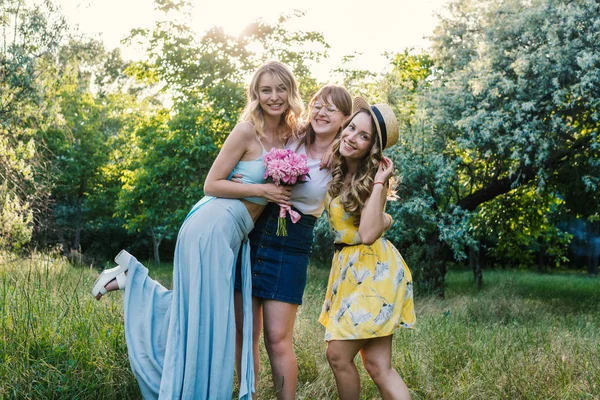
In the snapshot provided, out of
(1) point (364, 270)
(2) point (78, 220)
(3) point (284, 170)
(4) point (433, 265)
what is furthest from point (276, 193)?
(2) point (78, 220)

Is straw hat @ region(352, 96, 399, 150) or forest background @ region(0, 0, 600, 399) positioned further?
forest background @ region(0, 0, 600, 399)

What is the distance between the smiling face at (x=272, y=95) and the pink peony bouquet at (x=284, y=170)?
0.30 m

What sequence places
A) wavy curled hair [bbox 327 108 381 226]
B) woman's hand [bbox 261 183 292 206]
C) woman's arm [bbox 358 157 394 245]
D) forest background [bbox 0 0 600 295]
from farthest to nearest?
forest background [bbox 0 0 600 295], woman's hand [bbox 261 183 292 206], wavy curled hair [bbox 327 108 381 226], woman's arm [bbox 358 157 394 245]

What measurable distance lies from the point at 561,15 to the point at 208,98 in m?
9.02

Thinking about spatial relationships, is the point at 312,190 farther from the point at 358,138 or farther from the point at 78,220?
the point at 78,220

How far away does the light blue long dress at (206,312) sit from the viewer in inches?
146

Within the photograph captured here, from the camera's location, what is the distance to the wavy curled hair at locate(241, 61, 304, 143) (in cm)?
390

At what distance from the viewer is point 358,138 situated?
11.7ft

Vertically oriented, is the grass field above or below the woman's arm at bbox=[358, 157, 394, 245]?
below

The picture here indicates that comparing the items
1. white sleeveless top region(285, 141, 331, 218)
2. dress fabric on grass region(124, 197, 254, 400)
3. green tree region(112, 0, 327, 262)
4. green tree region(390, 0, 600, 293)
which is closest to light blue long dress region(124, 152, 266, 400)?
dress fabric on grass region(124, 197, 254, 400)

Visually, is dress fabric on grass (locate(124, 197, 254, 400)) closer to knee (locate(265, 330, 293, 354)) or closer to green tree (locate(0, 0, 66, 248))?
knee (locate(265, 330, 293, 354))

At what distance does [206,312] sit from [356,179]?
4.12 ft

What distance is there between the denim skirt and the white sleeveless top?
0.07 metres

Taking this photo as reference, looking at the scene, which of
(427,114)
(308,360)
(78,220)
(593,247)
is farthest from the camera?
(593,247)
